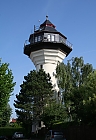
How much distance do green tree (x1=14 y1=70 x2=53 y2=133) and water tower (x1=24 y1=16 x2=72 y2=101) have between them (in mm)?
3830

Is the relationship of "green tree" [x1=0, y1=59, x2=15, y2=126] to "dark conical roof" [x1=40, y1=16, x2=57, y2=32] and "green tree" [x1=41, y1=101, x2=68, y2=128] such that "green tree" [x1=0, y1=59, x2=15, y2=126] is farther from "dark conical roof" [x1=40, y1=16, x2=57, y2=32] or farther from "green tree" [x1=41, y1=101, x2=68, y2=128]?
"dark conical roof" [x1=40, y1=16, x2=57, y2=32]

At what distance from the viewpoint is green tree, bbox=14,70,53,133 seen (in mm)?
38562

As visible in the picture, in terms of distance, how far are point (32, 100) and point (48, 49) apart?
10.1 m

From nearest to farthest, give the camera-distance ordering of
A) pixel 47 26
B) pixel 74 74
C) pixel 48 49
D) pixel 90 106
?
1. pixel 90 106
2. pixel 74 74
3. pixel 48 49
4. pixel 47 26

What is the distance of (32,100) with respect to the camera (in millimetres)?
39594

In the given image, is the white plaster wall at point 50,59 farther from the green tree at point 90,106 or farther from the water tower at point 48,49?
the green tree at point 90,106

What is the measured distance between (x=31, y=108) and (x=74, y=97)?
14.4m

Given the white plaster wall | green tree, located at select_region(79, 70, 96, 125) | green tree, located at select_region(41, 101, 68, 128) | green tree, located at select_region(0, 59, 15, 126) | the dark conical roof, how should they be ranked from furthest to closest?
the dark conical roof → the white plaster wall → green tree, located at select_region(41, 101, 68, 128) → green tree, located at select_region(0, 59, 15, 126) → green tree, located at select_region(79, 70, 96, 125)

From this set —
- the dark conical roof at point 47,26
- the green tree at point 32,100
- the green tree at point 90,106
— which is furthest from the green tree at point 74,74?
the green tree at point 90,106

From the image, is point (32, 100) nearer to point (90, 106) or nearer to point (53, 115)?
point (53, 115)

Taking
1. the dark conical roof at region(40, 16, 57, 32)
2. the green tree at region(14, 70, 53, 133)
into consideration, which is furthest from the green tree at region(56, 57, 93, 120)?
the dark conical roof at region(40, 16, 57, 32)

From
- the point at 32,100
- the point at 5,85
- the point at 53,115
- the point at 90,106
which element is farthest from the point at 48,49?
the point at 90,106

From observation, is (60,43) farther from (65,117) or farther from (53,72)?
(65,117)

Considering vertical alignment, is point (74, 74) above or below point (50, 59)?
below
